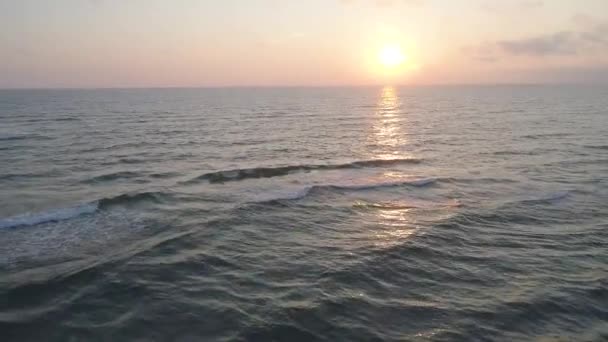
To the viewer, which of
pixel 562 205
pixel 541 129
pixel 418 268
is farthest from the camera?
pixel 541 129

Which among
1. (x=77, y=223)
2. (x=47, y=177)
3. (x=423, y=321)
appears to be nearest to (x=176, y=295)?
(x=423, y=321)

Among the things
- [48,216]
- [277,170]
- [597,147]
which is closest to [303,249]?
[48,216]

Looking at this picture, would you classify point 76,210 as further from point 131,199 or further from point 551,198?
point 551,198

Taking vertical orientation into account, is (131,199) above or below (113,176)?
below

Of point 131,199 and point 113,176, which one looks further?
point 113,176

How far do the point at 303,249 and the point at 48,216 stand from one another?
11703mm

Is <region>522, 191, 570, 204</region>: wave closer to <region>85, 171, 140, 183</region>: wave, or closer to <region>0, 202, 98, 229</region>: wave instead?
<region>0, 202, 98, 229</region>: wave

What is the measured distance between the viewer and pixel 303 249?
16.2 m

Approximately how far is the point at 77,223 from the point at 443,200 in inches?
672

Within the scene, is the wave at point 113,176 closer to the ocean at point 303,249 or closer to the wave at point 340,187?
the ocean at point 303,249

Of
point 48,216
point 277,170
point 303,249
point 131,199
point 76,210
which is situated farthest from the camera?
point 277,170

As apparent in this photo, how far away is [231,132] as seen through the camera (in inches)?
2162

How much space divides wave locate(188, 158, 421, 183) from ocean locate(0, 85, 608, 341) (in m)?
0.27

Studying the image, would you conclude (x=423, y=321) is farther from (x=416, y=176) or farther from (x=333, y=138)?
(x=333, y=138)
